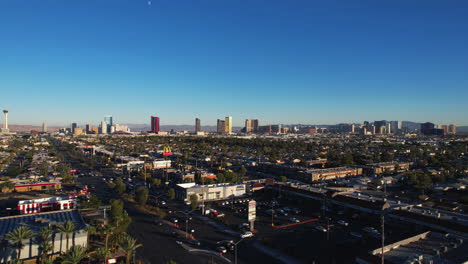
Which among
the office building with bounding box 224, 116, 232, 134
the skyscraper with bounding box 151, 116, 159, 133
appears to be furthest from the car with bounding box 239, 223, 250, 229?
the office building with bounding box 224, 116, 232, 134

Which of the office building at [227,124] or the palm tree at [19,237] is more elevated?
the office building at [227,124]

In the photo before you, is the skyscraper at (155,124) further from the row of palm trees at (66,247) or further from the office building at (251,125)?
the row of palm trees at (66,247)

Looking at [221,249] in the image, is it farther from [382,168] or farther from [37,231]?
[382,168]

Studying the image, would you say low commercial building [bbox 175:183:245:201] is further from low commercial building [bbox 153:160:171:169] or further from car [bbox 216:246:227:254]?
low commercial building [bbox 153:160:171:169]

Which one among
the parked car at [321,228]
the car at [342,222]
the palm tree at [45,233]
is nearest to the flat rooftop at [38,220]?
the palm tree at [45,233]

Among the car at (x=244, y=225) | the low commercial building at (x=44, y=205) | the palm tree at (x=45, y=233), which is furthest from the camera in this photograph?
the low commercial building at (x=44, y=205)

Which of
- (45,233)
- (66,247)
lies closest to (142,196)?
(66,247)
